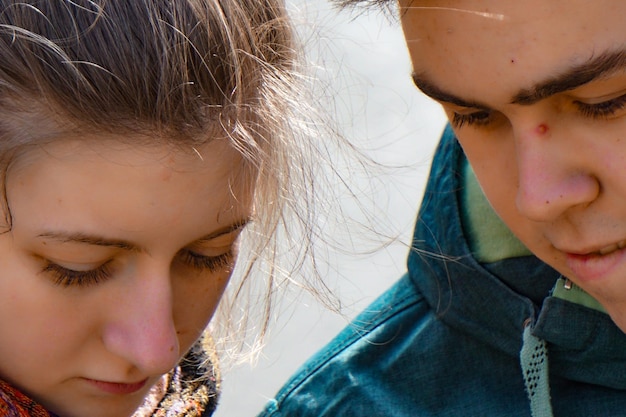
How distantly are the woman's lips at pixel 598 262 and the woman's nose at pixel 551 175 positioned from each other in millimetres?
80

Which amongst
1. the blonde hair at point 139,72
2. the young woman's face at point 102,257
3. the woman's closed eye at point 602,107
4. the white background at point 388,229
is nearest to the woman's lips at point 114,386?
the young woman's face at point 102,257

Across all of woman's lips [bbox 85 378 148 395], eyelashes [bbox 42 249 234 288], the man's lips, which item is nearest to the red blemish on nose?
the man's lips

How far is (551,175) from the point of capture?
1.29m

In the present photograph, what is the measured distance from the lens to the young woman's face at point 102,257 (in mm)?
1249

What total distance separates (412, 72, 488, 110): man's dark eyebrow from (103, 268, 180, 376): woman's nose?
39 cm

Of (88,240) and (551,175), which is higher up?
(551,175)

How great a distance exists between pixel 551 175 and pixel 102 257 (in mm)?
523

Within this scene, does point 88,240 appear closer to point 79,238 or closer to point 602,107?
point 79,238

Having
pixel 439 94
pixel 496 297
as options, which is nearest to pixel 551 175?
pixel 439 94

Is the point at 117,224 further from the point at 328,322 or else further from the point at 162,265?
the point at 328,322

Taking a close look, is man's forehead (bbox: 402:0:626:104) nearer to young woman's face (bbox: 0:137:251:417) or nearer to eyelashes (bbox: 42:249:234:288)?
young woman's face (bbox: 0:137:251:417)

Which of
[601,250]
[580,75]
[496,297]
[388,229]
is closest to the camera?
[580,75]

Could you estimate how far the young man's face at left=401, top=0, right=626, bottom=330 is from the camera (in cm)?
123

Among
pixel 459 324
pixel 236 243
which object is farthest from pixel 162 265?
pixel 459 324
